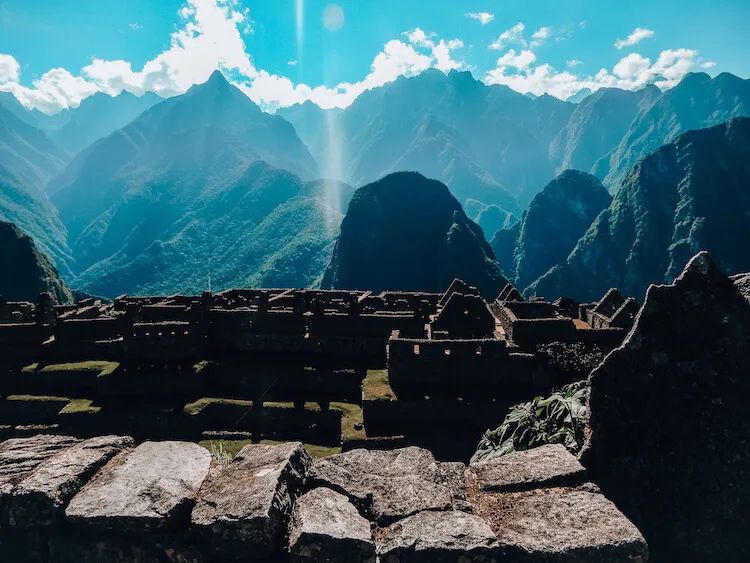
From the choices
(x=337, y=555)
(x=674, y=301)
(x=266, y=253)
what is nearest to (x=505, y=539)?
(x=337, y=555)

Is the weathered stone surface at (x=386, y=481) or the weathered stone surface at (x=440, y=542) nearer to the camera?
the weathered stone surface at (x=440, y=542)

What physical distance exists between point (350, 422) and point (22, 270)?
127m

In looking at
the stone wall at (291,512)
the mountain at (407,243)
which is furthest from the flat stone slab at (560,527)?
the mountain at (407,243)

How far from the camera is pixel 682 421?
3.80 m

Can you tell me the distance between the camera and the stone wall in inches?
112

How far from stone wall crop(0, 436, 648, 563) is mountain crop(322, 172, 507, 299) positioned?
120 m

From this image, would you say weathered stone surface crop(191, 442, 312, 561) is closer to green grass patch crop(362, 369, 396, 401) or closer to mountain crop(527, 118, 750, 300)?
green grass patch crop(362, 369, 396, 401)

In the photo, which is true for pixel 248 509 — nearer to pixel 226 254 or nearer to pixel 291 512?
pixel 291 512

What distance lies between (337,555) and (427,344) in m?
16.8

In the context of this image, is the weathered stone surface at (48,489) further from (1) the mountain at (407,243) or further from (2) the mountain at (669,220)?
(2) the mountain at (669,220)

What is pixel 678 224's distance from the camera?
148m

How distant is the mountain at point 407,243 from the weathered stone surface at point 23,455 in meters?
120

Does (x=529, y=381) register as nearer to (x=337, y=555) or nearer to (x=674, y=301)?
(x=674, y=301)

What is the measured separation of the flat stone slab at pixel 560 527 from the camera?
2811 millimetres
